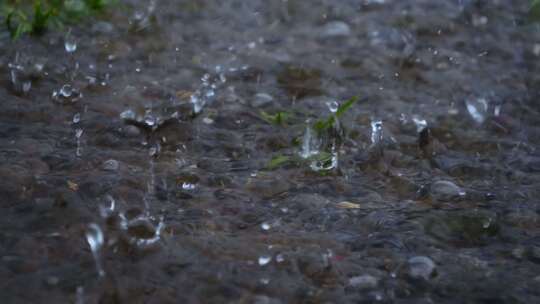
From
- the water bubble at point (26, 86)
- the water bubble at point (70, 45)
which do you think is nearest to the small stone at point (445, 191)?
the water bubble at point (26, 86)

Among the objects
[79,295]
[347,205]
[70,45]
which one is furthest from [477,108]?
[79,295]

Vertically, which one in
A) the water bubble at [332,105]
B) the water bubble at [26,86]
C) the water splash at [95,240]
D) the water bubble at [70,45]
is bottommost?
the water splash at [95,240]

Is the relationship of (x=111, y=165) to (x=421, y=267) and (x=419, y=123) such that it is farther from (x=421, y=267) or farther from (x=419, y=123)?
(x=419, y=123)

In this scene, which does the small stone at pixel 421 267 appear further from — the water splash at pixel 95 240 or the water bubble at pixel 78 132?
the water bubble at pixel 78 132

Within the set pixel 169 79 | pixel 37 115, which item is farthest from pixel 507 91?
pixel 37 115

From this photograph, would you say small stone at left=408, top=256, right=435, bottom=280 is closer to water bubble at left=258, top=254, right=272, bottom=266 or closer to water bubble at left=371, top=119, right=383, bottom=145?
water bubble at left=258, top=254, right=272, bottom=266

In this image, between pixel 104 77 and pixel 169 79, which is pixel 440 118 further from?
pixel 104 77

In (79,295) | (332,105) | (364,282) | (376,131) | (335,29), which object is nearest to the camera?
(79,295)

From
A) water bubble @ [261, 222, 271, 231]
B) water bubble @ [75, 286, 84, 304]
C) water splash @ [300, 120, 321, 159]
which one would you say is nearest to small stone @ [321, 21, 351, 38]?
water splash @ [300, 120, 321, 159]
